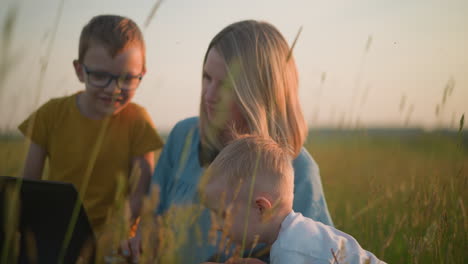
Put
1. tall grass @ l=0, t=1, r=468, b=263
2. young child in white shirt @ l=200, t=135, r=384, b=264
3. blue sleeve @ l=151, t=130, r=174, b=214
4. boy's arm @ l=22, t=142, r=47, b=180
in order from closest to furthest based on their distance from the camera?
tall grass @ l=0, t=1, r=468, b=263
young child in white shirt @ l=200, t=135, r=384, b=264
blue sleeve @ l=151, t=130, r=174, b=214
boy's arm @ l=22, t=142, r=47, b=180

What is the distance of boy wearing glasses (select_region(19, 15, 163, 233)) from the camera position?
2.67m

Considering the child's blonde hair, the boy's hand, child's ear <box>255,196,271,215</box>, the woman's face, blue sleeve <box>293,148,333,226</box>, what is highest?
the woman's face

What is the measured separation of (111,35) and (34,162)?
104 cm

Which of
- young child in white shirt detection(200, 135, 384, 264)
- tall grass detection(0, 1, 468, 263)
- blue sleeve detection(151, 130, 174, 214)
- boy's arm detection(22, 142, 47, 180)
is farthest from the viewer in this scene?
boy's arm detection(22, 142, 47, 180)

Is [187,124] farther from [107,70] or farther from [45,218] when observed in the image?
[45,218]

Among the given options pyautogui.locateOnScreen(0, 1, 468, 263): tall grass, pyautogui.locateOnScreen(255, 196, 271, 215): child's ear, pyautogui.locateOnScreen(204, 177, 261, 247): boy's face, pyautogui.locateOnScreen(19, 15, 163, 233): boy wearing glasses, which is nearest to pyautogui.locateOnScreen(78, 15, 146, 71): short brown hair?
pyautogui.locateOnScreen(19, 15, 163, 233): boy wearing glasses

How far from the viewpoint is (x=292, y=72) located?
2.36m

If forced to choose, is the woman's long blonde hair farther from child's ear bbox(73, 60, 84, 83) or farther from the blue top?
child's ear bbox(73, 60, 84, 83)

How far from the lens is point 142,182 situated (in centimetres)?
282

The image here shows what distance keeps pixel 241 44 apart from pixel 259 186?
3.32ft

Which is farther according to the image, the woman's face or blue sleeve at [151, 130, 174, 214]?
blue sleeve at [151, 130, 174, 214]

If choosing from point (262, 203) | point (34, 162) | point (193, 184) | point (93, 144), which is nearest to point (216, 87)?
point (193, 184)

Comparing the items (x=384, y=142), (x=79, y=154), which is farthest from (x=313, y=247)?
(x=79, y=154)

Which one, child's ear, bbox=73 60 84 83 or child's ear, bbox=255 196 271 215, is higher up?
child's ear, bbox=73 60 84 83
